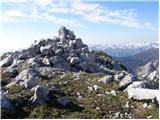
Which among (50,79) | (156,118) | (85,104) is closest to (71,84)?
(50,79)

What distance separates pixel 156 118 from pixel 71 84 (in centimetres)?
→ 1313

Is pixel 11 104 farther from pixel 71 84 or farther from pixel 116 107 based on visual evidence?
pixel 71 84

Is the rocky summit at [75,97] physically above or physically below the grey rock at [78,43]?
below

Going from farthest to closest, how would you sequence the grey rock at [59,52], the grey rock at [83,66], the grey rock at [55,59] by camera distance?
the grey rock at [59,52], the grey rock at [83,66], the grey rock at [55,59]

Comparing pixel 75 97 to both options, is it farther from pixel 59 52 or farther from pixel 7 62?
pixel 59 52

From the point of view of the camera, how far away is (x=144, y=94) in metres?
25.6

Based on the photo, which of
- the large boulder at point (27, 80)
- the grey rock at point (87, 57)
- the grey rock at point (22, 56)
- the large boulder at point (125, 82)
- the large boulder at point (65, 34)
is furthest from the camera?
the large boulder at point (65, 34)

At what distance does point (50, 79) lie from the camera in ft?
120

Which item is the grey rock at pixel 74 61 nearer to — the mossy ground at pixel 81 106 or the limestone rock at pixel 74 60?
the limestone rock at pixel 74 60

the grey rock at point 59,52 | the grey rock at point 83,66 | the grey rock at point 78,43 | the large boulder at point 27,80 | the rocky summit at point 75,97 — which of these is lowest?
the grey rock at point 83,66

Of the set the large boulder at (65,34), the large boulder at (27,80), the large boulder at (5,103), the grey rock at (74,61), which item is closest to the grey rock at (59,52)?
the grey rock at (74,61)

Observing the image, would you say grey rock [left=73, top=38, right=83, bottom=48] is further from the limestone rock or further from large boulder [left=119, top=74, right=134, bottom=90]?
large boulder [left=119, top=74, right=134, bottom=90]

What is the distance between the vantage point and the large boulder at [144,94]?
978 inches

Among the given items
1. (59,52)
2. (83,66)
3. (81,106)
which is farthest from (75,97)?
(59,52)
